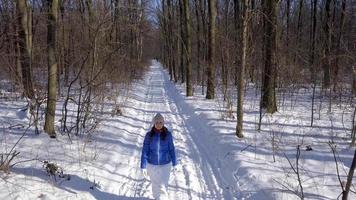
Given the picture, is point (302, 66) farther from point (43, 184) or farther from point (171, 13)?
point (171, 13)

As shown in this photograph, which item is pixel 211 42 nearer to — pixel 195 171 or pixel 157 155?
pixel 195 171

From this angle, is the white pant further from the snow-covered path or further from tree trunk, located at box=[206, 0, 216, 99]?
tree trunk, located at box=[206, 0, 216, 99]

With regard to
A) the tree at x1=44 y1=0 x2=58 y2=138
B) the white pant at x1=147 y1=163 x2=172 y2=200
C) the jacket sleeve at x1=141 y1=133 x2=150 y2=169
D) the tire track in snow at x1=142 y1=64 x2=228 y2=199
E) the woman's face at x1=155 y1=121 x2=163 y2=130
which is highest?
the tree at x1=44 y1=0 x2=58 y2=138

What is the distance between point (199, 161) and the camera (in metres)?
8.65

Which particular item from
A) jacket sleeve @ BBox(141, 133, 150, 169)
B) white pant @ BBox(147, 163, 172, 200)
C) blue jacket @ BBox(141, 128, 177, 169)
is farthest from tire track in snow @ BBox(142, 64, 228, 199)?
jacket sleeve @ BBox(141, 133, 150, 169)

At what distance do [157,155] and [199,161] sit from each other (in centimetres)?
274

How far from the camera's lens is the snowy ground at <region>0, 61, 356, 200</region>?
6285 mm

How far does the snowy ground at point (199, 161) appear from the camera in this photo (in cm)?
629

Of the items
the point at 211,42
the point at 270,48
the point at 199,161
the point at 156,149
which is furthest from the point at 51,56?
the point at 211,42

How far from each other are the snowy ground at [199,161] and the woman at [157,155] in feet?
1.79

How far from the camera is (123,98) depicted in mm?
19250

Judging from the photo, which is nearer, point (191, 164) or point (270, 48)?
point (191, 164)

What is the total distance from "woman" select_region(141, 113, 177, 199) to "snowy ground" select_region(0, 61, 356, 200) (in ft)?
1.79

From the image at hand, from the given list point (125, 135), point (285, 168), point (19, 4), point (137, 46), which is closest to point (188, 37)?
point (19, 4)
